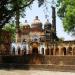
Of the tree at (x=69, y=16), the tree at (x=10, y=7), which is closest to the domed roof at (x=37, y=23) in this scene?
the tree at (x=69, y=16)

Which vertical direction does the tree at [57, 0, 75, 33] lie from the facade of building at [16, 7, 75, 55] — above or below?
above

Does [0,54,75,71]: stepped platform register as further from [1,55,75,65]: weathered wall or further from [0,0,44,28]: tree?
[0,0,44,28]: tree

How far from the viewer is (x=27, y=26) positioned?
57375mm

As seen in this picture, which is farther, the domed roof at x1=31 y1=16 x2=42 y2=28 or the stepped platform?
the domed roof at x1=31 y1=16 x2=42 y2=28

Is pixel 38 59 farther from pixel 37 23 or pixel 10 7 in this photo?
pixel 37 23

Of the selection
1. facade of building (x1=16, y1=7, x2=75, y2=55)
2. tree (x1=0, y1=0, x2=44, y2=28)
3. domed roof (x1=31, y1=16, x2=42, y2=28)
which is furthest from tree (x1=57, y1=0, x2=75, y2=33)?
tree (x1=0, y1=0, x2=44, y2=28)

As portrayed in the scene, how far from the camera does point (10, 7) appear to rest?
18797mm

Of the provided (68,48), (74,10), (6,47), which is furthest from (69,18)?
(6,47)

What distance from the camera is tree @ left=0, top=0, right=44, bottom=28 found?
18.2 meters

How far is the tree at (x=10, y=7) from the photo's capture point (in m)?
18.2

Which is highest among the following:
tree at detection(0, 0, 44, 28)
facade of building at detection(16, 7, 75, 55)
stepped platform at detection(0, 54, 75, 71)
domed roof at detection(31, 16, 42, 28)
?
tree at detection(0, 0, 44, 28)

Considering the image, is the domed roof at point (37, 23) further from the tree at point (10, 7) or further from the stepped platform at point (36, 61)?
the tree at point (10, 7)

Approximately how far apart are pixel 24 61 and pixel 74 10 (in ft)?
57.3

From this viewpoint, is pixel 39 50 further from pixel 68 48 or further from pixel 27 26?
pixel 27 26
